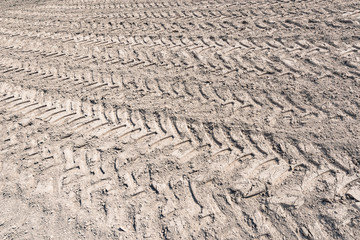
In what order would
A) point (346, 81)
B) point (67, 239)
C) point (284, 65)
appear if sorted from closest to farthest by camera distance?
point (67, 239) → point (346, 81) → point (284, 65)

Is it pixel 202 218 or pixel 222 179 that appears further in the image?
pixel 222 179

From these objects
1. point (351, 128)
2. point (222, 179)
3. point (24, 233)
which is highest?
point (351, 128)

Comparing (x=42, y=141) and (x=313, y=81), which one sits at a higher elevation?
(x=313, y=81)

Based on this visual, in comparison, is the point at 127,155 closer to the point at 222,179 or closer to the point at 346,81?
the point at 222,179

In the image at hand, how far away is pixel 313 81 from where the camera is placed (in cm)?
370

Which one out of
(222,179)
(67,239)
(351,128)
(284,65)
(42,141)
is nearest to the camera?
(67,239)

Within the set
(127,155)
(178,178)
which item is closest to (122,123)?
(127,155)

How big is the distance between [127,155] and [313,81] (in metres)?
2.65

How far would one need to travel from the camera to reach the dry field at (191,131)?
2469 millimetres

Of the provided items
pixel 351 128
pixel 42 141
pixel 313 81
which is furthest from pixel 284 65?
pixel 42 141

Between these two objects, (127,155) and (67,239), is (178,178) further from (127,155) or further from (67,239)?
(67,239)

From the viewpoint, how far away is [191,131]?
3.29m

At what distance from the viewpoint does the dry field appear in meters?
2.47

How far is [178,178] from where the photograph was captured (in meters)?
2.79
